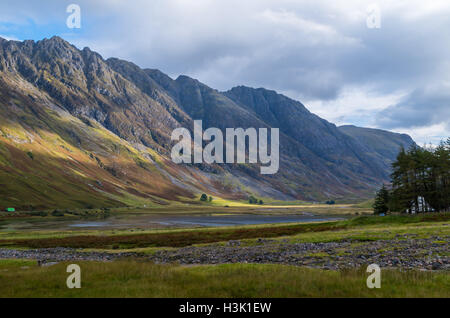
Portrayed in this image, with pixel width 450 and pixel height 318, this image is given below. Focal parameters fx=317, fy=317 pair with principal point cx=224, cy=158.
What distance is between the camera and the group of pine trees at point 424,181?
256 ft

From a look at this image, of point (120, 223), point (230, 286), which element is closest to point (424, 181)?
point (230, 286)

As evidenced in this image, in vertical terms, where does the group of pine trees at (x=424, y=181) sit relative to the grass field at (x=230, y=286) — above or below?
above

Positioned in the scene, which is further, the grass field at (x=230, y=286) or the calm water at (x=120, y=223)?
the calm water at (x=120, y=223)

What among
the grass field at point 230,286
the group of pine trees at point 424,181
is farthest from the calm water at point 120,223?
the grass field at point 230,286

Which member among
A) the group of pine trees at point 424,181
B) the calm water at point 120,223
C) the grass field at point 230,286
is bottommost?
the calm water at point 120,223

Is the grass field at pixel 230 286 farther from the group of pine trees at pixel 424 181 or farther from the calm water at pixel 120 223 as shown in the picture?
the calm water at pixel 120 223

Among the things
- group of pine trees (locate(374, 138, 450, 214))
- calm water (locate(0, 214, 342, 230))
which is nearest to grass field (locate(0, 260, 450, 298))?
group of pine trees (locate(374, 138, 450, 214))

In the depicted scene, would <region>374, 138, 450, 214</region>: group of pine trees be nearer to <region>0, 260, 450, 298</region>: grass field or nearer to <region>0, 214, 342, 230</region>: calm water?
<region>0, 214, 342, 230</region>: calm water

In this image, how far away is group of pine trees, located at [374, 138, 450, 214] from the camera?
256ft

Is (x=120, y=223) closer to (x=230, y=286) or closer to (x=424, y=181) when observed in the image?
(x=424, y=181)

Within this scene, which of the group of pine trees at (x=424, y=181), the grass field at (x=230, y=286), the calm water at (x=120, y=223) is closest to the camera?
the grass field at (x=230, y=286)

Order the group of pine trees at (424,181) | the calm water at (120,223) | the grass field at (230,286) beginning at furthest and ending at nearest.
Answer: the calm water at (120,223), the group of pine trees at (424,181), the grass field at (230,286)

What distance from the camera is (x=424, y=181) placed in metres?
77.1
